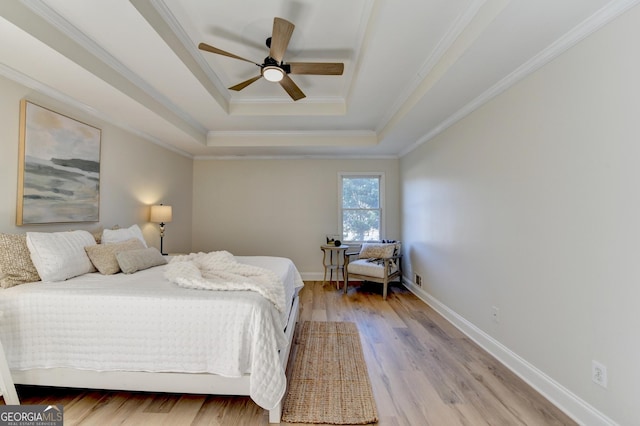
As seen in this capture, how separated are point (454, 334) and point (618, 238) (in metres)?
1.89

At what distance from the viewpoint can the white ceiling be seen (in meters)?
1.80

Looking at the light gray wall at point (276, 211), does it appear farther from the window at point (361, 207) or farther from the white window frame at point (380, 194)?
the window at point (361, 207)

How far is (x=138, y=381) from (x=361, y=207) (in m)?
4.35

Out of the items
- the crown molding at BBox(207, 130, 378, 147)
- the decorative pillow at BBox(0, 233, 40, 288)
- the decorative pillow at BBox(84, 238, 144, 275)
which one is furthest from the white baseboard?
the decorative pillow at BBox(0, 233, 40, 288)

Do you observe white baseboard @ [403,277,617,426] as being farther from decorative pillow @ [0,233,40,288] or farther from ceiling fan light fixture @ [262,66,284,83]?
decorative pillow @ [0,233,40,288]

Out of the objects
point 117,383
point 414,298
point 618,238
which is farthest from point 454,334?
point 117,383

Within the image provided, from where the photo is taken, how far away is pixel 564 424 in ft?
5.64

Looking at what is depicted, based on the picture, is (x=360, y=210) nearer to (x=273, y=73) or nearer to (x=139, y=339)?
(x=273, y=73)

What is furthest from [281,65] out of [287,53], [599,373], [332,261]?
[332,261]

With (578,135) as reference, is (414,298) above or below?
below

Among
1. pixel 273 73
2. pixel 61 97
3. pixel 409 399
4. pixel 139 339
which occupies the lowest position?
pixel 409 399

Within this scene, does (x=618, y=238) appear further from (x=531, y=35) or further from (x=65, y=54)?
(x=65, y=54)

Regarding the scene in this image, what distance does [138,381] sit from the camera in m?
1.82

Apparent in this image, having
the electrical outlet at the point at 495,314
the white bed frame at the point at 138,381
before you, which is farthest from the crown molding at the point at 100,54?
the electrical outlet at the point at 495,314
